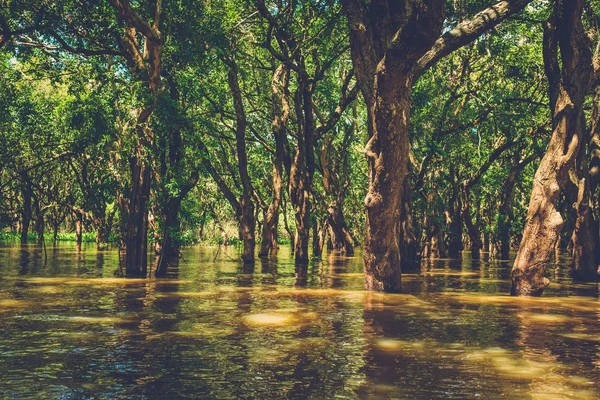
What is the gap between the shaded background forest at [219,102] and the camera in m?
19.9

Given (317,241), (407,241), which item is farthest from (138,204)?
(317,241)

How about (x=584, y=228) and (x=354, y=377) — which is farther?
(x=584, y=228)

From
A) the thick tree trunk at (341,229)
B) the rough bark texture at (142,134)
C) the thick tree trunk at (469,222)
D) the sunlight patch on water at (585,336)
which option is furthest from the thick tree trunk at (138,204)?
the thick tree trunk at (469,222)

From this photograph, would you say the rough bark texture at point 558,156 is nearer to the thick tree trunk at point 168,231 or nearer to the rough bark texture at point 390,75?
the rough bark texture at point 390,75

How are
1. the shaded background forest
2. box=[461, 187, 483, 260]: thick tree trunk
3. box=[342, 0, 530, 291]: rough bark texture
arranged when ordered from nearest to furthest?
box=[342, 0, 530, 291]: rough bark texture → the shaded background forest → box=[461, 187, 483, 260]: thick tree trunk

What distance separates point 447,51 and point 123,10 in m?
8.03

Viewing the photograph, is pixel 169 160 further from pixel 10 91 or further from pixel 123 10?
Result: pixel 10 91

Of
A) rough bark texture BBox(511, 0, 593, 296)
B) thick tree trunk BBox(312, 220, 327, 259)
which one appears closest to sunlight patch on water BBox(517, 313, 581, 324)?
rough bark texture BBox(511, 0, 593, 296)

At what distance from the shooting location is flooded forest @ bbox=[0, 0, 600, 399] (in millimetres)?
7812

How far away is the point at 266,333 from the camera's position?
1034 cm

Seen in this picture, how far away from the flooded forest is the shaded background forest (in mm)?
108

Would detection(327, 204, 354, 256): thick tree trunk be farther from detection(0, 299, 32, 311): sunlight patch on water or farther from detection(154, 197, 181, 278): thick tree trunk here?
detection(0, 299, 32, 311): sunlight patch on water

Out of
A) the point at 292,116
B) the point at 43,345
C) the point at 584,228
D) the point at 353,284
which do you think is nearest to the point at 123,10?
the point at 353,284

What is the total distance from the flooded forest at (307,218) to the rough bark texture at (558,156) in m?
0.05
